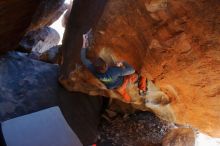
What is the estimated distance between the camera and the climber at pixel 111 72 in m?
3.51

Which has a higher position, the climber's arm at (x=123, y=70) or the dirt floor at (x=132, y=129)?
the climber's arm at (x=123, y=70)

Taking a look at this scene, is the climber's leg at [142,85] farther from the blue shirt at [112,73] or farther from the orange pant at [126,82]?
the blue shirt at [112,73]

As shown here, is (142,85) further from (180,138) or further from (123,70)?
(180,138)

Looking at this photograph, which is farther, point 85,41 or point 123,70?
point 85,41

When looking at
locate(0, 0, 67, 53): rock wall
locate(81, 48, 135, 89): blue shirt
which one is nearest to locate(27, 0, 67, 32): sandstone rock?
locate(0, 0, 67, 53): rock wall

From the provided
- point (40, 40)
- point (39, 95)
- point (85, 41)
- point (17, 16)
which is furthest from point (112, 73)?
point (40, 40)

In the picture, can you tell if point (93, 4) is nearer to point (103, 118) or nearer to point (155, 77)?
point (155, 77)

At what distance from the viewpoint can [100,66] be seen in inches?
138

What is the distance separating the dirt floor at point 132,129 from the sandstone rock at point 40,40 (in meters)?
1.94

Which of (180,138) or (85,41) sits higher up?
(85,41)

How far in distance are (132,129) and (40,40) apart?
2673 millimetres

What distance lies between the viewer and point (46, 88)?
4.21m

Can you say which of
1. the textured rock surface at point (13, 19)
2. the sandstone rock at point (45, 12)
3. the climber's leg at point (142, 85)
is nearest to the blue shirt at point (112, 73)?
the climber's leg at point (142, 85)

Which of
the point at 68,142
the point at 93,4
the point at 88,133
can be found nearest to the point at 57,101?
the point at 88,133
